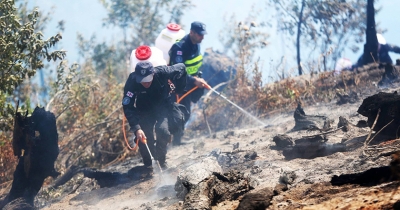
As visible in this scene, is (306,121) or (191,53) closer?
(306,121)

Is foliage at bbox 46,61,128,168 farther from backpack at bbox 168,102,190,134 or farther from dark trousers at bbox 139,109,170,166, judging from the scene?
backpack at bbox 168,102,190,134

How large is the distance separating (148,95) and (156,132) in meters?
0.52

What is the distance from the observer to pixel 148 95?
524 cm

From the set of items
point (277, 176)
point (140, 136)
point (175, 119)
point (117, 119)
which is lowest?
point (277, 176)

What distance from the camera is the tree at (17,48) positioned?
4902mm

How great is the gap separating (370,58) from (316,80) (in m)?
1.35

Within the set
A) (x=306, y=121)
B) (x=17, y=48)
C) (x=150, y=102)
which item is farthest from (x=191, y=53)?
(x=17, y=48)

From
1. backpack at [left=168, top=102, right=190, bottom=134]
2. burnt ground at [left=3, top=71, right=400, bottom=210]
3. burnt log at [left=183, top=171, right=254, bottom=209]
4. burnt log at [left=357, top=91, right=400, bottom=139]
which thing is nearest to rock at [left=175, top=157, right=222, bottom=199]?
burnt ground at [left=3, top=71, right=400, bottom=210]

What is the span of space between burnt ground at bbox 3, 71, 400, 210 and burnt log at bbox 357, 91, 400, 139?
0.15 meters

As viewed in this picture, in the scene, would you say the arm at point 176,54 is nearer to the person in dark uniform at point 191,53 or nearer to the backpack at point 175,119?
the person in dark uniform at point 191,53

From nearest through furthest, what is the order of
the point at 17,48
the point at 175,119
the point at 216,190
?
1. the point at 216,190
2. the point at 17,48
3. the point at 175,119

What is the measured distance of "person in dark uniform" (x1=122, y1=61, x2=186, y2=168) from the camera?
4961 millimetres

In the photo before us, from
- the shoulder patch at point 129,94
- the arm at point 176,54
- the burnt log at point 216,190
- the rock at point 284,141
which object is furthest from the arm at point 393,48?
the burnt log at point 216,190

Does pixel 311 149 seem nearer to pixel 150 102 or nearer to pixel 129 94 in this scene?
pixel 150 102
